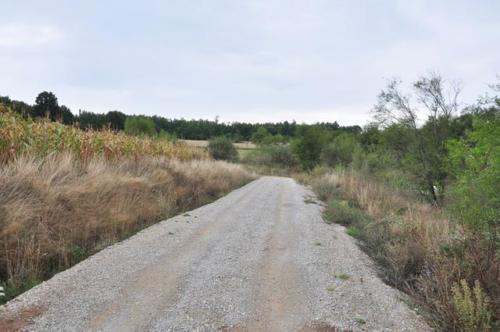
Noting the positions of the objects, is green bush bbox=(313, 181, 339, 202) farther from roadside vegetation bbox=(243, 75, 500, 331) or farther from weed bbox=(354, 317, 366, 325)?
weed bbox=(354, 317, 366, 325)

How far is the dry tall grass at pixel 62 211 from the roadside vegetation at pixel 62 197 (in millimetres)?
13

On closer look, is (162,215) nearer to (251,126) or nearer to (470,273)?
(470,273)

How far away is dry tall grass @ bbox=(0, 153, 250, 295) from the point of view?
14.3ft

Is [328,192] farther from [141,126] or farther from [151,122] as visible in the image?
[151,122]

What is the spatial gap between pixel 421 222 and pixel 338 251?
1.71 metres

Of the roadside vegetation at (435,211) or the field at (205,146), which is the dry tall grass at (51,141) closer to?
the roadside vegetation at (435,211)

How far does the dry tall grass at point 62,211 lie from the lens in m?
4.36

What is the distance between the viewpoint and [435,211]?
963cm

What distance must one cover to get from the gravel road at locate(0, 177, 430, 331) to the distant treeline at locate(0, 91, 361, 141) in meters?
6.23

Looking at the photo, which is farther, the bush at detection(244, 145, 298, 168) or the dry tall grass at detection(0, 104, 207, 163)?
the bush at detection(244, 145, 298, 168)

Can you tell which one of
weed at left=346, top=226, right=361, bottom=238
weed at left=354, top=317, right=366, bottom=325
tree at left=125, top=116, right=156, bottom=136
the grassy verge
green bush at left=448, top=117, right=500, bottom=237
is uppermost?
tree at left=125, top=116, right=156, bottom=136

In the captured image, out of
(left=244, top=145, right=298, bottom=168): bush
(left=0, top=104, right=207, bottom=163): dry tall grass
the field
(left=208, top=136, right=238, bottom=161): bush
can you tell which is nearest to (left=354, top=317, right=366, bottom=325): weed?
(left=0, top=104, right=207, bottom=163): dry tall grass

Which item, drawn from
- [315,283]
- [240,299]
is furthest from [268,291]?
[315,283]

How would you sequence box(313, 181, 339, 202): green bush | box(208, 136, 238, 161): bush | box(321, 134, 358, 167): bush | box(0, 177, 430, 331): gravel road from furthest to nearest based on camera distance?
box(208, 136, 238, 161): bush < box(321, 134, 358, 167): bush < box(313, 181, 339, 202): green bush < box(0, 177, 430, 331): gravel road
